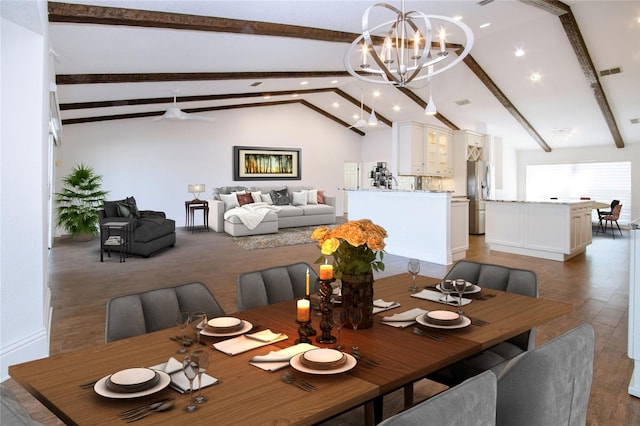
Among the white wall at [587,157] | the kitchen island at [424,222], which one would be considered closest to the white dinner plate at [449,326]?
the kitchen island at [424,222]

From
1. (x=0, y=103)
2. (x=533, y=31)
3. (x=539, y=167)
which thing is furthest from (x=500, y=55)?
(x=0, y=103)

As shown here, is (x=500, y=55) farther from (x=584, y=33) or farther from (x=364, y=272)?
(x=364, y=272)

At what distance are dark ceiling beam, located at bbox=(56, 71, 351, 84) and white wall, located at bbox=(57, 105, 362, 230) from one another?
3623 mm

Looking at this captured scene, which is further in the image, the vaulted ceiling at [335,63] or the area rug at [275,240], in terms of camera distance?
the area rug at [275,240]

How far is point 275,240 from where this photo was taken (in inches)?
328

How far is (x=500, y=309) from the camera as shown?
6.18ft

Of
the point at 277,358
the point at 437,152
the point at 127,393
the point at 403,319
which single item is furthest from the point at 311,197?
the point at 127,393

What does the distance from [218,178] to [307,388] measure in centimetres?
1026

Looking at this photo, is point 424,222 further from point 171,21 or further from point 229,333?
point 229,333

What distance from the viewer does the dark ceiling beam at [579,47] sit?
5.58 meters

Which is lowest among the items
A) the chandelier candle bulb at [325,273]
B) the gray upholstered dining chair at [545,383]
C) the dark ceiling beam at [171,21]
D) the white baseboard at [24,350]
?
the white baseboard at [24,350]

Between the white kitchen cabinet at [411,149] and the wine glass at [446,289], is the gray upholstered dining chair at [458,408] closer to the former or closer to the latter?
the wine glass at [446,289]

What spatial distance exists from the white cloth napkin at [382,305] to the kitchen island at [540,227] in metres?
5.64

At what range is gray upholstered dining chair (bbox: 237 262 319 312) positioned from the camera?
2.17m
